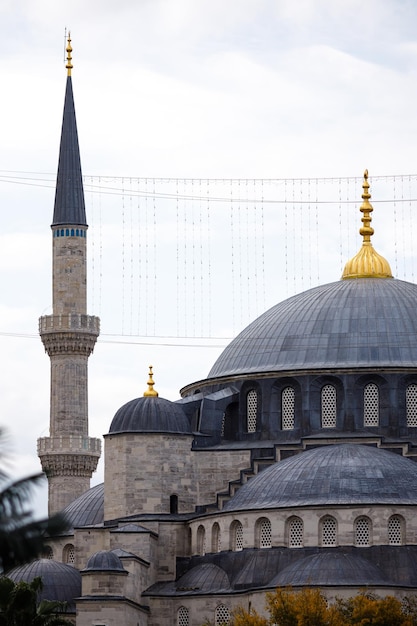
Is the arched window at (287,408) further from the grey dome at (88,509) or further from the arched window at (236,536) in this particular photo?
the grey dome at (88,509)

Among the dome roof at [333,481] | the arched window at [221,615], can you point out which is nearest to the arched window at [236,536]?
the dome roof at [333,481]

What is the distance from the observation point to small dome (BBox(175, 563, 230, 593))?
5000 centimetres

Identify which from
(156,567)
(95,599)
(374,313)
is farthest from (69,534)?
(374,313)

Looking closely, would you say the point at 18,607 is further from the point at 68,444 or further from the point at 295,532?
the point at 68,444

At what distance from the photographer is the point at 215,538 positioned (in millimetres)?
52031

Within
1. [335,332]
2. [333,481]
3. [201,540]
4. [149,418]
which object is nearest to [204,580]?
[201,540]

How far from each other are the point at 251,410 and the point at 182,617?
33.0ft

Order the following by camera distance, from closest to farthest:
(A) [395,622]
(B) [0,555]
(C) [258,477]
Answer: (B) [0,555]
(A) [395,622]
(C) [258,477]

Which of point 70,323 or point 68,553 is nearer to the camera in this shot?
point 68,553

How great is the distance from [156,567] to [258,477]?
4054 mm

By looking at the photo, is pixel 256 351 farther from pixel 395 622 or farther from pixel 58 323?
pixel 395 622

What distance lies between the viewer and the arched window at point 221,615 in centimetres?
4912

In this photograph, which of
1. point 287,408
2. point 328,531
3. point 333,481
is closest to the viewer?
point 328,531

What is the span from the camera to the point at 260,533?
50125 mm
